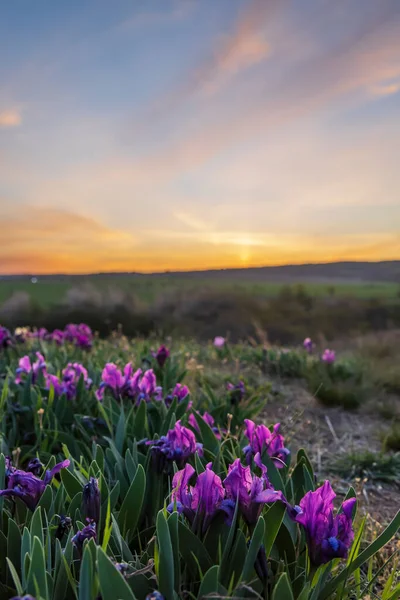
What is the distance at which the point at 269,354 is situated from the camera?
6.00m

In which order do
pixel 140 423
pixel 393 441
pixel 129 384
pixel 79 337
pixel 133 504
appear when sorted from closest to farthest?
pixel 133 504 < pixel 140 423 < pixel 129 384 < pixel 393 441 < pixel 79 337

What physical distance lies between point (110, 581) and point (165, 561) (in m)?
0.17

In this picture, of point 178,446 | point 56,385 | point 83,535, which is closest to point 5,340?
point 56,385

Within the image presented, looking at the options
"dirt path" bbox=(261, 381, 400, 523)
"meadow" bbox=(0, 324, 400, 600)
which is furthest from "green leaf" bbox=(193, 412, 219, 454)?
"dirt path" bbox=(261, 381, 400, 523)

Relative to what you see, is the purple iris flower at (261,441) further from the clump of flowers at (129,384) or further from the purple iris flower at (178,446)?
the clump of flowers at (129,384)

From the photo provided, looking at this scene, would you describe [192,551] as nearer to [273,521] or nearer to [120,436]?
[273,521]

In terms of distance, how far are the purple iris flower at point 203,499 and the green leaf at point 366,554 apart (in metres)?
0.34

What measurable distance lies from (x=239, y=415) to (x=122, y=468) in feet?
4.20

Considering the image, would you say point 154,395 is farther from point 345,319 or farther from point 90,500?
point 345,319

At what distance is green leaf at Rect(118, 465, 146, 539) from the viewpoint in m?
1.57

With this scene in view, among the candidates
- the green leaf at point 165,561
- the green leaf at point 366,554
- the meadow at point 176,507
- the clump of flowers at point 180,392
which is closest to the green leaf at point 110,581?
the meadow at point 176,507

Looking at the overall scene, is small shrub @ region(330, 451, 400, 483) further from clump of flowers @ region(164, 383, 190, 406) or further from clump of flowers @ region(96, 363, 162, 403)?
clump of flowers @ region(96, 363, 162, 403)

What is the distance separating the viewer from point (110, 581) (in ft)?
3.42

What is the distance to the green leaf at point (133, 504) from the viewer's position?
1.57 metres
